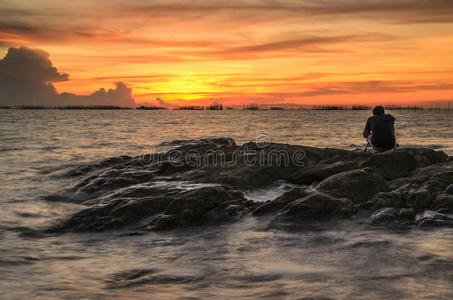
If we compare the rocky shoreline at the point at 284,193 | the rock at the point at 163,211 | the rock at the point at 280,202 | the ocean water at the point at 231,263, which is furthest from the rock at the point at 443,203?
the rock at the point at 163,211

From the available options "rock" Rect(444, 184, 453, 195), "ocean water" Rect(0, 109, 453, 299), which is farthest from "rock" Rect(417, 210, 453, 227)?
"rock" Rect(444, 184, 453, 195)

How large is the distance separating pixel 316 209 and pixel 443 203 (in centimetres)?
295

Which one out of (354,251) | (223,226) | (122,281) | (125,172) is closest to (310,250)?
(354,251)

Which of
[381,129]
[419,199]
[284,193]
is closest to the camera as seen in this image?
[419,199]

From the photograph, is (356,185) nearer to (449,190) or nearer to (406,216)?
(406,216)

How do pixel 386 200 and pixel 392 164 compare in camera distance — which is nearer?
pixel 386 200

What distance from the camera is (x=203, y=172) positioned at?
13.7 meters

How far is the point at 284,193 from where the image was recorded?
10562 mm

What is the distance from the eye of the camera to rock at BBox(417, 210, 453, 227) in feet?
28.4

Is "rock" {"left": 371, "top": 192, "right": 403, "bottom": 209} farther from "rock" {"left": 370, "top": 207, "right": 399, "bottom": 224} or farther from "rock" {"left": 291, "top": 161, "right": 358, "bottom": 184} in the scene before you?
"rock" {"left": 291, "top": 161, "right": 358, "bottom": 184}

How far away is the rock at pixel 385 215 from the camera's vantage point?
9031 millimetres

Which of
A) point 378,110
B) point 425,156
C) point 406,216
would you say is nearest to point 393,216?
point 406,216

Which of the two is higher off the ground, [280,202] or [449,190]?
[449,190]

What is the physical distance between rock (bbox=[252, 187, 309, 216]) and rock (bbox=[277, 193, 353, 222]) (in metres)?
0.29
